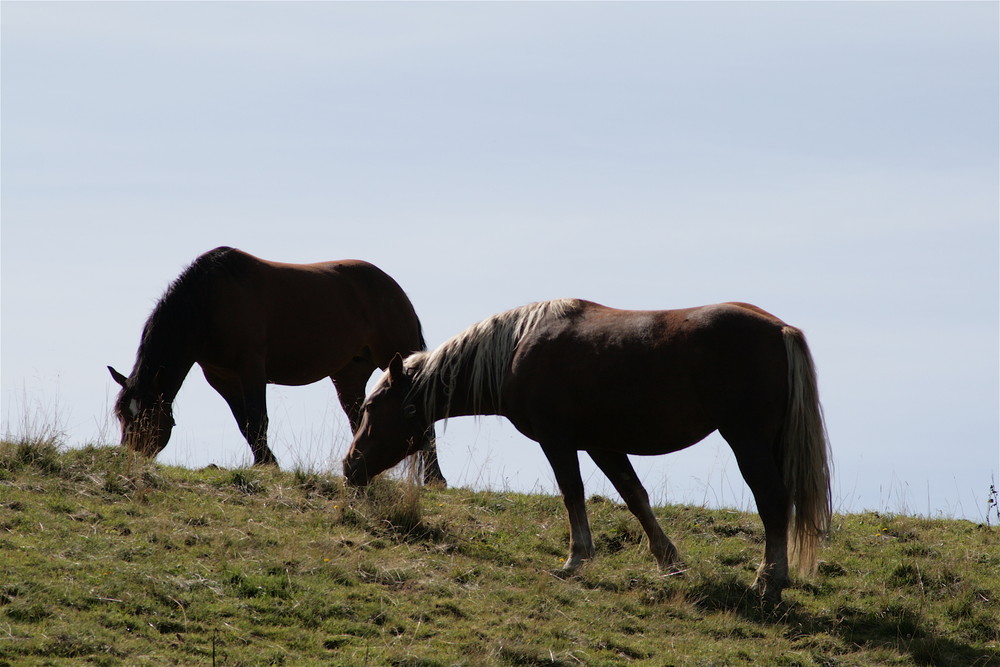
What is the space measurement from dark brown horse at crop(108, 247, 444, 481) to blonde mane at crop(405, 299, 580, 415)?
51 cm

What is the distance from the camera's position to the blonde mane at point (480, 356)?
9211mm

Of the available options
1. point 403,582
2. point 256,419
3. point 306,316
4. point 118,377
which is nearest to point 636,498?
point 403,582

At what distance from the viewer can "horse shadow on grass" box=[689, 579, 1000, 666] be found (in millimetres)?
7449

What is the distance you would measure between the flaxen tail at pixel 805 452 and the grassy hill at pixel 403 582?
573mm

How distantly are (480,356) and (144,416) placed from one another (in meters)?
3.65

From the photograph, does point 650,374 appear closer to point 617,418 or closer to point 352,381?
point 617,418

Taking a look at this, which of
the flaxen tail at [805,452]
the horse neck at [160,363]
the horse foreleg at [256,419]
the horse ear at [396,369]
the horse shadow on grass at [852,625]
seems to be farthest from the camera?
the horse foreleg at [256,419]

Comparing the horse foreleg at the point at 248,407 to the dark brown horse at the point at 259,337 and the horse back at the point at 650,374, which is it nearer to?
the dark brown horse at the point at 259,337

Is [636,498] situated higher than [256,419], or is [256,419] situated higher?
[256,419]

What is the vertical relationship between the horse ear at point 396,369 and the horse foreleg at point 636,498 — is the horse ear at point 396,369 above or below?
above

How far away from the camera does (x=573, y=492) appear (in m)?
8.81

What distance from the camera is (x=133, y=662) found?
628 cm

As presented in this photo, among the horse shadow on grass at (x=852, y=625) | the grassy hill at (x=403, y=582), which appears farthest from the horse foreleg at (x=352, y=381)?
the horse shadow on grass at (x=852, y=625)

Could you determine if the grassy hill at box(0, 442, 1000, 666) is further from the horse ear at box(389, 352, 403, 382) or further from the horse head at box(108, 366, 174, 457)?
the horse ear at box(389, 352, 403, 382)
